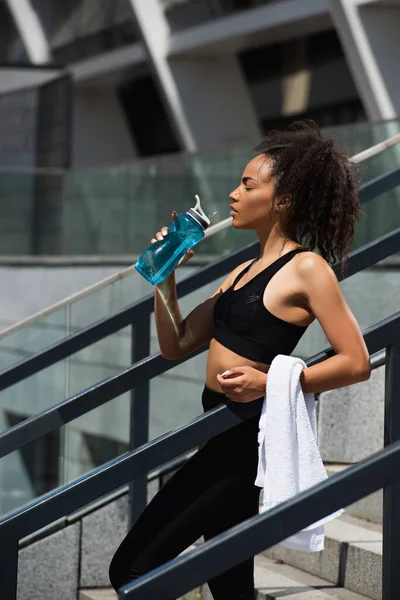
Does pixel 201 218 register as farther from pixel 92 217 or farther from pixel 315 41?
pixel 315 41

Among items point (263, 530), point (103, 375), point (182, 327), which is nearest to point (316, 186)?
point (182, 327)

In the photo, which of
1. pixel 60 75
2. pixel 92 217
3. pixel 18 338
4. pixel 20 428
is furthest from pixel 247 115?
pixel 20 428

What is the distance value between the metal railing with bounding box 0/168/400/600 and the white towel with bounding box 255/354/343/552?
0.17m

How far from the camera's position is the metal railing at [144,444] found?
281cm

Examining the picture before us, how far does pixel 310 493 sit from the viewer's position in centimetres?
223

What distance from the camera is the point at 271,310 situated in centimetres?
288

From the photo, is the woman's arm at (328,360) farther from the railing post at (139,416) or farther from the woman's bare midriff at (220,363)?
the railing post at (139,416)

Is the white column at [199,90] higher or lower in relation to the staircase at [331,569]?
higher

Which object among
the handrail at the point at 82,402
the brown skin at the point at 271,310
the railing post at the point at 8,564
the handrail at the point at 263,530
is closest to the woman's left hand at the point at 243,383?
the brown skin at the point at 271,310

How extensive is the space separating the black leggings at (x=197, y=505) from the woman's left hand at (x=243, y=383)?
4.3 inches

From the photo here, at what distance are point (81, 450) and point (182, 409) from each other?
0.56m

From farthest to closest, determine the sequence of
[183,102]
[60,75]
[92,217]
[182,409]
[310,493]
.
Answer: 1. [183,102]
2. [60,75]
3. [92,217]
4. [182,409]
5. [310,493]

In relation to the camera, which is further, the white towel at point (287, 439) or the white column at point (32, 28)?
the white column at point (32, 28)

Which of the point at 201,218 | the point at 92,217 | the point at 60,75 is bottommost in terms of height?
the point at 201,218
